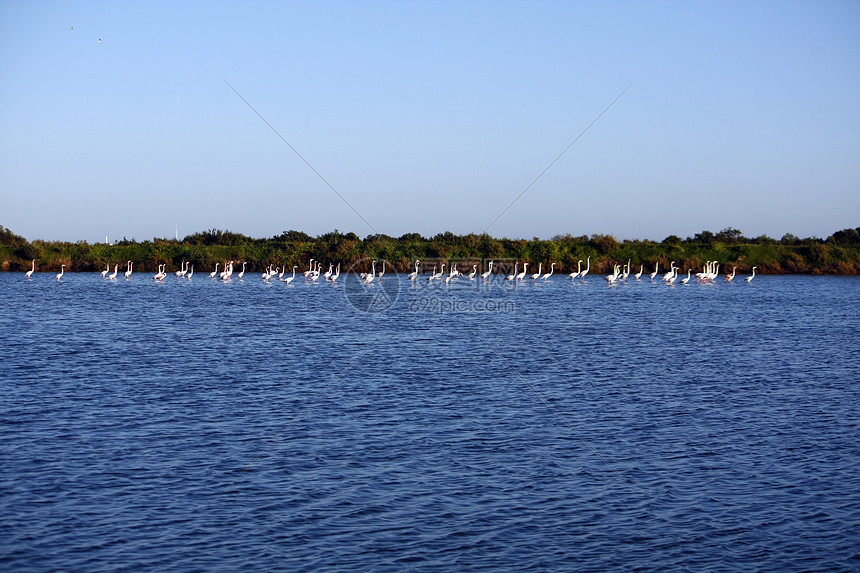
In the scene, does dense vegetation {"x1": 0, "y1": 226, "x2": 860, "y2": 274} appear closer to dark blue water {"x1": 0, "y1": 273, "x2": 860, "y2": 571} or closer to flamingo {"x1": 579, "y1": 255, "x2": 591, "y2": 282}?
flamingo {"x1": 579, "y1": 255, "x2": 591, "y2": 282}

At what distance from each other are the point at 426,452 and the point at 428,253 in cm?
6420

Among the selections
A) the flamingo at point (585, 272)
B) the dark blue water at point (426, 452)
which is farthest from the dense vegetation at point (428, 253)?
the dark blue water at point (426, 452)

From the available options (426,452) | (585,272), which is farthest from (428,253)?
(426,452)

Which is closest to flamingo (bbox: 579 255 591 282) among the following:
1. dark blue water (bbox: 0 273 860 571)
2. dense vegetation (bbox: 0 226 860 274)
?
dense vegetation (bbox: 0 226 860 274)

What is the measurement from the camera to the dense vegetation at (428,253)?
Answer: 73625mm

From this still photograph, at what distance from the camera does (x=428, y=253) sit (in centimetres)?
7731

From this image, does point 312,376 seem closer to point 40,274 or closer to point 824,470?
point 824,470

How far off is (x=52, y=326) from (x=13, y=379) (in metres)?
12.2

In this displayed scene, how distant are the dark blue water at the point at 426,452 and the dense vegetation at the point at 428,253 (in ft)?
153

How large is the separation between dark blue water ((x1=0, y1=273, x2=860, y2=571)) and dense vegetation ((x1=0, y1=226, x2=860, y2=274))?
46.6m

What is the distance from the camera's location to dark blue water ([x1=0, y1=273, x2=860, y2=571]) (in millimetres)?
9711

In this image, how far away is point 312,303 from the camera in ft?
144

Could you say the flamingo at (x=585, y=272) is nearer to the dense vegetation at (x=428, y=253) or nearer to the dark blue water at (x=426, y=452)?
the dense vegetation at (x=428, y=253)

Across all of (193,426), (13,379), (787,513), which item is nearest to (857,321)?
(787,513)
